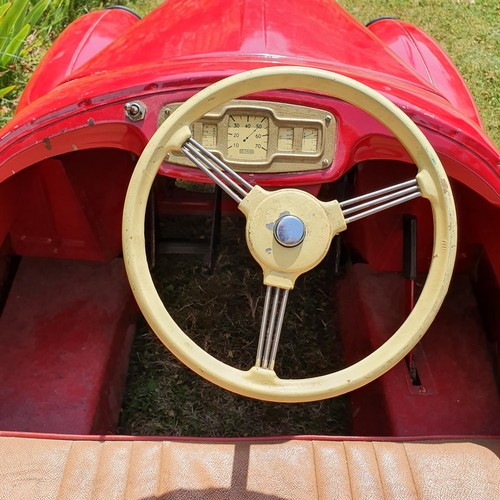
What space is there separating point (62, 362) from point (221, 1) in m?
1.15

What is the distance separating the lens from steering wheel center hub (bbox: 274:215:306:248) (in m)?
1.14

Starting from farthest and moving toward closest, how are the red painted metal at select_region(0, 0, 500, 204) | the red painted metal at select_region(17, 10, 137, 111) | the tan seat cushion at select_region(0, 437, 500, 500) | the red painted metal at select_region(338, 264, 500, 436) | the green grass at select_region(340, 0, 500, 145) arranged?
the green grass at select_region(340, 0, 500, 145), the red painted metal at select_region(17, 10, 137, 111), the red painted metal at select_region(338, 264, 500, 436), the red painted metal at select_region(0, 0, 500, 204), the tan seat cushion at select_region(0, 437, 500, 500)

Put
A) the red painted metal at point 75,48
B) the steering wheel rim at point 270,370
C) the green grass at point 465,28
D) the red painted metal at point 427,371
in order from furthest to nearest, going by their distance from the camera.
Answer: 1. the green grass at point 465,28
2. the red painted metal at point 75,48
3. the red painted metal at point 427,371
4. the steering wheel rim at point 270,370

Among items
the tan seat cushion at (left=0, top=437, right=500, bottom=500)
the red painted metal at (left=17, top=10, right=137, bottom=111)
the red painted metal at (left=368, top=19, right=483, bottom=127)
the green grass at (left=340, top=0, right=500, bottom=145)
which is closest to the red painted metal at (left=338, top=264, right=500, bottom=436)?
the tan seat cushion at (left=0, top=437, right=500, bottom=500)

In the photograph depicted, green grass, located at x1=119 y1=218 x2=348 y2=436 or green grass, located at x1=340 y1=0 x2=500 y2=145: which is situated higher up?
green grass, located at x1=340 y1=0 x2=500 y2=145

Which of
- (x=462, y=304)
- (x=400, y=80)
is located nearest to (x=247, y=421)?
(x=462, y=304)

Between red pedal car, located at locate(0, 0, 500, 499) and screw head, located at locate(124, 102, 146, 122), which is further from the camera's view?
screw head, located at locate(124, 102, 146, 122)

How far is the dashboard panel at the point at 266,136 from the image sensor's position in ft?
4.69

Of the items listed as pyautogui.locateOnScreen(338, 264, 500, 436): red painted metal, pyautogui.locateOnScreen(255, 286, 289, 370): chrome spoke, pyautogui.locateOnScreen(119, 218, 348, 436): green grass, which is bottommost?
pyautogui.locateOnScreen(119, 218, 348, 436): green grass

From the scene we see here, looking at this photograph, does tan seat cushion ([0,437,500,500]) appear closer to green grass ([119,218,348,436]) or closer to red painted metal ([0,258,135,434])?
red painted metal ([0,258,135,434])

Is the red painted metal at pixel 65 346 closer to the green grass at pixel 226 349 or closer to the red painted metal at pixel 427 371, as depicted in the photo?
the green grass at pixel 226 349

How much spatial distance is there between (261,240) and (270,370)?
0.24m

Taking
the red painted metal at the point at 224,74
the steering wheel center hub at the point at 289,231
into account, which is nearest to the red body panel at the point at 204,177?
the red painted metal at the point at 224,74

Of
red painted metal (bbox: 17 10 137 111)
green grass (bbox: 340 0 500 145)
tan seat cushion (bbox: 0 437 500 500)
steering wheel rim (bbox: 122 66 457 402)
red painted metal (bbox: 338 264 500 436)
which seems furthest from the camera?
green grass (bbox: 340 0 500 145)
